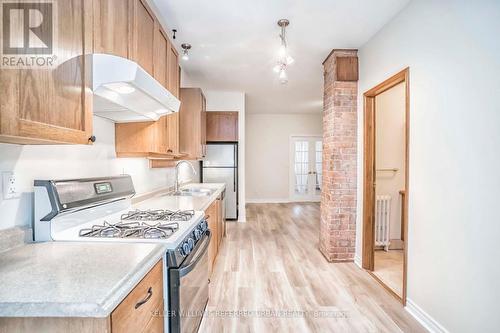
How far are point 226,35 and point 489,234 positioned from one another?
8.99ft

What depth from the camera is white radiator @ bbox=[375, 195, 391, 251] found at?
11.3 feet

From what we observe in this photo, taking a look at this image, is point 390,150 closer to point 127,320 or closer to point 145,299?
point 145,299

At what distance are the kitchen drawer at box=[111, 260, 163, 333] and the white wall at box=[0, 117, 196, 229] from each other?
68 cm

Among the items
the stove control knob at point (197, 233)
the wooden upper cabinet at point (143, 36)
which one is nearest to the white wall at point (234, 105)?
the wooden upper cabinet at point (143, 36)

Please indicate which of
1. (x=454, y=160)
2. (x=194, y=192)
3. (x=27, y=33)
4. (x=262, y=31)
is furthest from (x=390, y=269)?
(x=27, y=33)

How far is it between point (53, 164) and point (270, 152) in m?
6.35

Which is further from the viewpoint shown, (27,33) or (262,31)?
(262,31)

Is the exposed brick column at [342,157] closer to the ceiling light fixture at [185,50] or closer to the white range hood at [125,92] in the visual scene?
the ceiling light fixture at [185,50]

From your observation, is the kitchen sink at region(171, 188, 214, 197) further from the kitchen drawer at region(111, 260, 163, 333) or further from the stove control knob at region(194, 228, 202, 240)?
the kitchen drawer at region(111, 260, 163, 333)

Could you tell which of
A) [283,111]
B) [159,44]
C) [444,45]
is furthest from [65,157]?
[283,111]

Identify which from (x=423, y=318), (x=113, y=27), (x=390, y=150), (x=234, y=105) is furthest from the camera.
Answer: (x=234, y=105)

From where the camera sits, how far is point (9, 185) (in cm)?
110

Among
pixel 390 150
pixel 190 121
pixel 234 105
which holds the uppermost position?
pixel 234 105

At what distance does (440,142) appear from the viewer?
69.7 inches
